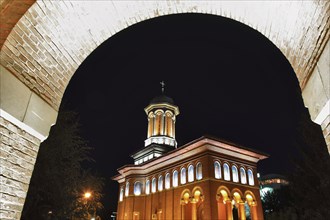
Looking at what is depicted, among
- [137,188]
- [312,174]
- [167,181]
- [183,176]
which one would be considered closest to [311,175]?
[312,174]

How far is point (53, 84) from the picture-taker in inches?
181

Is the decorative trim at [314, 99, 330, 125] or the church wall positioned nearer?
the decorative trim at [314, 99, 330, 125]

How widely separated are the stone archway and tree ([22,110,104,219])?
6.13m

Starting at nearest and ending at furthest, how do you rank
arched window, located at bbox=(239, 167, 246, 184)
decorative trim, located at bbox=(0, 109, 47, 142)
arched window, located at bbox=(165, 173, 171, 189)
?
decorative trim, located at bbox=(0, 109, 47, 142) → arched window, located at bbox=(239, 167, 246, 184) → arched window, located at bbox=(165, 173, 171, 189)

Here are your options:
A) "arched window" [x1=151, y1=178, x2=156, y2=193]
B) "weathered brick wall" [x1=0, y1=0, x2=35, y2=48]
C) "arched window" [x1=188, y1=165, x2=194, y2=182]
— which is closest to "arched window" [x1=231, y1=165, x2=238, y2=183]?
"arched window" [x1=188, y1=165, x2=194, y2=182]

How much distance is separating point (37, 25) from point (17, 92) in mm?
1027

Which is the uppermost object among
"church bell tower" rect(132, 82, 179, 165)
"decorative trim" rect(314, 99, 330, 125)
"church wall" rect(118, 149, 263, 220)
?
"church bell tower" rect(132, 82, 179, 165)

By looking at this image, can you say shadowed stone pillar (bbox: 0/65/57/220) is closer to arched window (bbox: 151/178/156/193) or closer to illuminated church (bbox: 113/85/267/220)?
illuminated church (bbox: 113/85/267/220)

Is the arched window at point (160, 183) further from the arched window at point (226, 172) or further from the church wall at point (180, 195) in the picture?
the arched window at point (226, 172)

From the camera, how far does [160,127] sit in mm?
36125

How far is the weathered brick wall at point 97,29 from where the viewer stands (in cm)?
360

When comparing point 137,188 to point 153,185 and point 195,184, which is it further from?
point 195,184

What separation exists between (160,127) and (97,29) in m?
31.4

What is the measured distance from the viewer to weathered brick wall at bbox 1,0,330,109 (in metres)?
3.60
